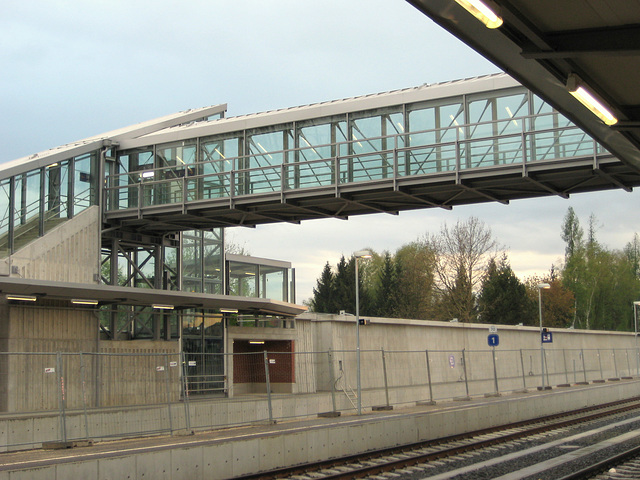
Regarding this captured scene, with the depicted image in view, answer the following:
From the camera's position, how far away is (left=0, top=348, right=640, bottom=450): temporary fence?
1883 centimetres

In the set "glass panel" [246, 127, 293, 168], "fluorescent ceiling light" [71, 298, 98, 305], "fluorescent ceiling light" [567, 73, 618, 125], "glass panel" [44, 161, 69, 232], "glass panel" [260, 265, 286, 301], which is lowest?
"fluorescent ceiling light" [71, 298, 98, 305]

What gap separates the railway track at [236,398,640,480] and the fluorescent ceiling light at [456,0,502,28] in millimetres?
8229

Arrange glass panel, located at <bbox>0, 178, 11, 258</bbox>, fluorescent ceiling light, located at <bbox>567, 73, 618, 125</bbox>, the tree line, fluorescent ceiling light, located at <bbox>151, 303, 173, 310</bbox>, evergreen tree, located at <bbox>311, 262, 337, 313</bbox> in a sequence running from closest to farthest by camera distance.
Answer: fluorescent ceiling light, located at <bbox>567, 73, 618, 125</bbox> → glass panel, located at <bbox>0, 178, 11, 258</bbox> → fluorescent ceiling light, located at <bbox>151, 303, 173, 310</bbox> → the tree line → evergreen tree, located at <bbox>311, 262, 337, 313</bbox>

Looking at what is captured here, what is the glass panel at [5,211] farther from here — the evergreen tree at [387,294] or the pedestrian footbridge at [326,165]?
the evergreen tree at [387,294]

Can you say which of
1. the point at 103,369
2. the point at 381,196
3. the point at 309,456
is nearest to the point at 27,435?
Answer: the point at 103,369

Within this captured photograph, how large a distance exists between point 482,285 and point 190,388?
151ft

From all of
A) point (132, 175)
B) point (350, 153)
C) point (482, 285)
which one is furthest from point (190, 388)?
point (482, 285)

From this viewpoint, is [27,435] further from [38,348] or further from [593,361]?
[593,361]

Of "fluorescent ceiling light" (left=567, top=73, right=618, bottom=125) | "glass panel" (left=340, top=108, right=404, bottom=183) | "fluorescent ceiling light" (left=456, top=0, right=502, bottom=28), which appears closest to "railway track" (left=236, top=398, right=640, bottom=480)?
"fluorescent ceiling light" (left=567, top=73, right=618, bottom=125)

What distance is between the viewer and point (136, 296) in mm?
23609

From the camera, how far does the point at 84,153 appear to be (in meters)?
28.6

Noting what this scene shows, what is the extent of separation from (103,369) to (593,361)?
44097 millimetres

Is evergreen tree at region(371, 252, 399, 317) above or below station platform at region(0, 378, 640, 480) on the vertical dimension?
above

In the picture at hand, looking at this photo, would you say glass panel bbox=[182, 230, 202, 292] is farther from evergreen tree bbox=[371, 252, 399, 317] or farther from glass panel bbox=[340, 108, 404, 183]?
evergreen tree bbox=[371, 252, 399, 317]
